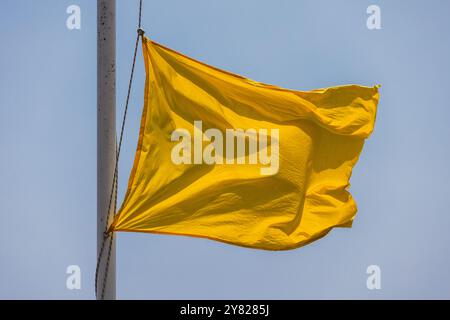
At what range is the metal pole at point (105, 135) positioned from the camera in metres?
13.1

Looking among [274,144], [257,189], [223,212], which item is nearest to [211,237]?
[223,212]

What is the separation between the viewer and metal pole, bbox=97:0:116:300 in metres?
13.1

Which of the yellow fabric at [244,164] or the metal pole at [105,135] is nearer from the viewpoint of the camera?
the metal pole at [105,135]

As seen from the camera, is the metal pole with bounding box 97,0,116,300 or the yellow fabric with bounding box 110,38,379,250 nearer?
the metal pole with bounding box 97,0,116,300

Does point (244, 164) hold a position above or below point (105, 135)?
below

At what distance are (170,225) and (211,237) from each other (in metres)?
0.76

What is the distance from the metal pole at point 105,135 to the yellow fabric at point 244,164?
0.38 meters

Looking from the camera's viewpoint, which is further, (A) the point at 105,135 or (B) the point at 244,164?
(B) the point at 244,164

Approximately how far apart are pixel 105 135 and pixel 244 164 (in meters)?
3.16

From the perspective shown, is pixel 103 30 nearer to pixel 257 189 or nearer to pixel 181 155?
pixel 181 155

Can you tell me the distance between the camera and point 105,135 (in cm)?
1327

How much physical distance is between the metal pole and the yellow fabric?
38cm

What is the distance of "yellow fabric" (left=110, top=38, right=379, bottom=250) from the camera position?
14.1 meters

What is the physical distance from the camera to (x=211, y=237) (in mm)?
14055
